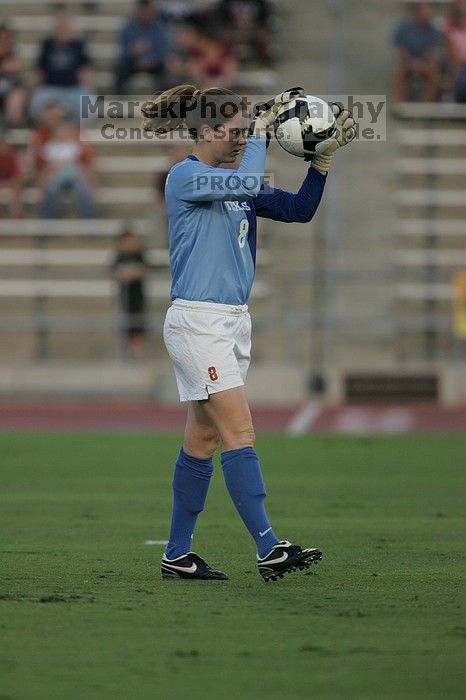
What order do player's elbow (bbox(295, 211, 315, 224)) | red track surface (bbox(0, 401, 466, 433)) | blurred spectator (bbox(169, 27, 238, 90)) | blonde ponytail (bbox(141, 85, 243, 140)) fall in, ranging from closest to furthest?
blonde ponytail (bbox(141, 85, 243, 140))
player's elbow (bbox(295, 211, 315, 224))
red track surface (bbox(0, 401, 466, 433))
blurred spectator (bbox(169, 27, 238, 90))

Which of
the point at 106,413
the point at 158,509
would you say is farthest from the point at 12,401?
the point at 158,509

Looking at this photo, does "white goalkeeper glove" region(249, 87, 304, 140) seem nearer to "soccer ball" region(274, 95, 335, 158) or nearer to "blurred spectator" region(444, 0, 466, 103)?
"soccer ball" region(274, 95, 335, 158)

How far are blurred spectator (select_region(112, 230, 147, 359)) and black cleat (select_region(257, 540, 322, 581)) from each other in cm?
1310

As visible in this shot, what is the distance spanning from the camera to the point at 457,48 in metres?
22.0

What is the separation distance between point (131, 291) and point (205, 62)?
4035mm

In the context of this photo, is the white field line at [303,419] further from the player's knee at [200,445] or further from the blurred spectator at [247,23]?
the player's knee at [200,445]

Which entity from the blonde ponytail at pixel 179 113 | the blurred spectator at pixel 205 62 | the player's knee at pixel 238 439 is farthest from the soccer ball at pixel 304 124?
the blurred spectator at pixel 205 62

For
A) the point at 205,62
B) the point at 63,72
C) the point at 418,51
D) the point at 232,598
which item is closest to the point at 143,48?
the point at 205,62

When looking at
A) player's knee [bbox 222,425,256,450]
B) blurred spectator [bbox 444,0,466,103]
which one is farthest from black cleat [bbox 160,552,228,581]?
blurred spectator [bbox 444,0,466,103]

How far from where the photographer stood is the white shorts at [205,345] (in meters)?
6.68

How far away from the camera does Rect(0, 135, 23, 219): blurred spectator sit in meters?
20.9

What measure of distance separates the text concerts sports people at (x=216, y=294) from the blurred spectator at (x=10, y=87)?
1540 centimetres

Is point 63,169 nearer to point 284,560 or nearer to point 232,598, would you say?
point 284,560

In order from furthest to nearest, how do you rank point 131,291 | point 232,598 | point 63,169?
point 63,169 → point 131,291 → point 232,598
